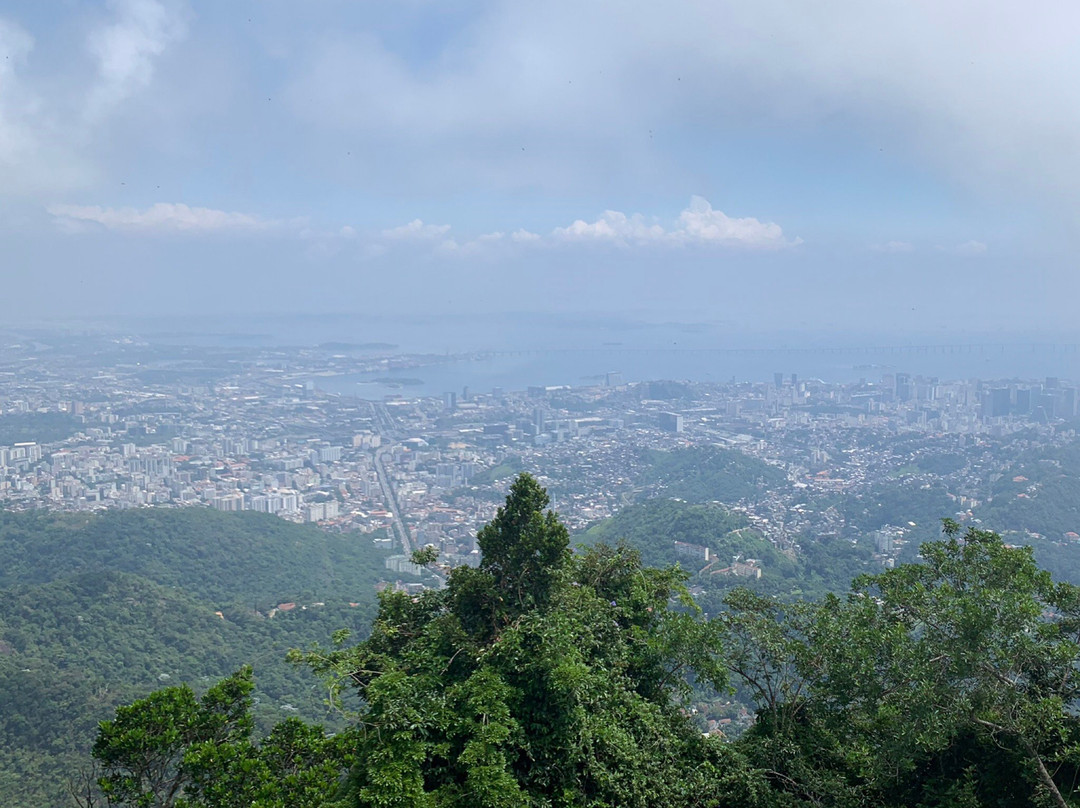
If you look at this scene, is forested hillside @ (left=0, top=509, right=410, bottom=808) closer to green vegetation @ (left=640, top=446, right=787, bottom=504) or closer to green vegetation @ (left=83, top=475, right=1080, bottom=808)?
green vegetation @ (left=83, top=475, right=1080, bottom=808)

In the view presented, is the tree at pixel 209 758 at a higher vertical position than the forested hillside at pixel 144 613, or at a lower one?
higher

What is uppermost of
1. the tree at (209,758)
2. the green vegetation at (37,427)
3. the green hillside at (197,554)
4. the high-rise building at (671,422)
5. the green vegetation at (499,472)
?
the tree at (209,758)

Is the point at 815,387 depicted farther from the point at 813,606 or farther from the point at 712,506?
the point at 813,606

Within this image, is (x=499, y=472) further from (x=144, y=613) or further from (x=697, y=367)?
(x=697, y=367)

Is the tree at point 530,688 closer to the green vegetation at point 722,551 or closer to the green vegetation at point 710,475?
the green vegetation at point 722,551

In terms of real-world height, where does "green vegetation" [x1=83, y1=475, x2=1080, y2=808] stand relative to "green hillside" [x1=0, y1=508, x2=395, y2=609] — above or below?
above

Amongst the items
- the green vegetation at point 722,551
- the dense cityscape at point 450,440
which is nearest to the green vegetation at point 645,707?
the green vegetation at point 722,551

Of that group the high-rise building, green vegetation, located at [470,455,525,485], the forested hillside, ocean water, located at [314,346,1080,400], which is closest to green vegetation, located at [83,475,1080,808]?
the forested hillside
